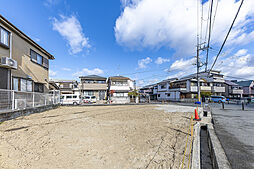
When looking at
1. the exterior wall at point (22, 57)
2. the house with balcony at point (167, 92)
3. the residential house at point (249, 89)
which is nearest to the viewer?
the exterior wall at point (22, 57)

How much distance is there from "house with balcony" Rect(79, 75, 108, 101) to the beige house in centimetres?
1487

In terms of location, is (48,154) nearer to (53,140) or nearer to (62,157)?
(62,157)

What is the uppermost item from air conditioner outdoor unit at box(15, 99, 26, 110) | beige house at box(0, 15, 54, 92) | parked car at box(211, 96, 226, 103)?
beige house at box(0, 15, 54, 92)

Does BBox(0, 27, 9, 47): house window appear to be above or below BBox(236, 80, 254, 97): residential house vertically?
above

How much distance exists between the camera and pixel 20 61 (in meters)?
8.23

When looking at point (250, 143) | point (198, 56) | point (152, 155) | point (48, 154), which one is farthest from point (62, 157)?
point (198, 56)

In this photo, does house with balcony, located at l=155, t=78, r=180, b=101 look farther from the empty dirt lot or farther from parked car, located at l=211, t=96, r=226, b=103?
the empty dirt lot

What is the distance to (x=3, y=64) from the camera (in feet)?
21.0

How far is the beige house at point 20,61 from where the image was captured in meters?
6.71

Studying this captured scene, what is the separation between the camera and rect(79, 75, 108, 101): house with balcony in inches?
1055

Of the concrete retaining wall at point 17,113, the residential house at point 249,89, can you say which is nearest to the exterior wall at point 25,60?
the concrete retaining wall at point 17,113

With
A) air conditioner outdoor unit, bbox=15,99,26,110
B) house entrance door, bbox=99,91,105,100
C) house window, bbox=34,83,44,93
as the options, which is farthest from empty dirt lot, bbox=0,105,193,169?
house entrance door, bbox=99,91,105,100

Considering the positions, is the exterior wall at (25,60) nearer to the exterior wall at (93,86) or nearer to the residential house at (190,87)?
the exterior wall at (93,86)

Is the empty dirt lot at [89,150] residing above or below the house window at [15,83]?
below
